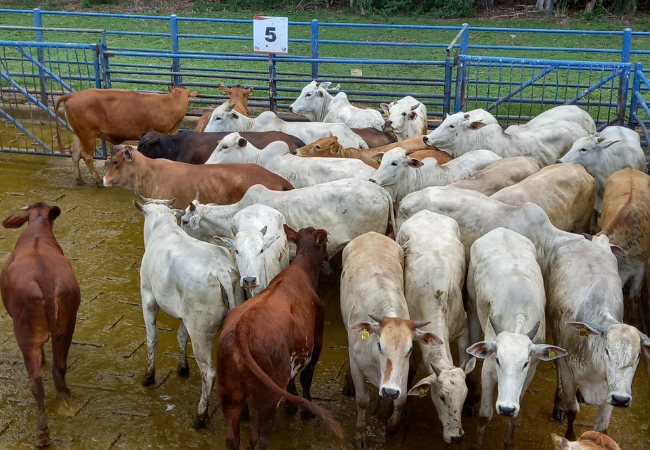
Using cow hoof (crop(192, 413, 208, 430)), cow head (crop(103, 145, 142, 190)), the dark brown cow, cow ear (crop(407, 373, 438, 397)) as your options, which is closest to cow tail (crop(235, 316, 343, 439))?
cow ear (crop(407, 373, 438, 397))

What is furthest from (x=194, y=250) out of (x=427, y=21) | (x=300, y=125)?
(x=427, y=21)

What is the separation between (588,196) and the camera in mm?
8164

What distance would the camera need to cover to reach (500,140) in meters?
9.33

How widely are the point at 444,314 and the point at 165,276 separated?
87.8 inches

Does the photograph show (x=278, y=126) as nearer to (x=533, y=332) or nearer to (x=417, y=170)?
(x=417, y=170)

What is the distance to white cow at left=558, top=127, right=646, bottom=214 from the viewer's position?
28.4ft

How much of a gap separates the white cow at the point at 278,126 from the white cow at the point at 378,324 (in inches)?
125

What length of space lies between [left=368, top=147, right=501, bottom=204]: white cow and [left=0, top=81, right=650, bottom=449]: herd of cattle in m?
0.02

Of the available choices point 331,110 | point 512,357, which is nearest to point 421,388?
point 512,357

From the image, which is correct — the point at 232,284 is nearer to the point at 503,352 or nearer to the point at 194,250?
the point at 194,250

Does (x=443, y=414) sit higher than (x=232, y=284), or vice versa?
(x=232, y=284)

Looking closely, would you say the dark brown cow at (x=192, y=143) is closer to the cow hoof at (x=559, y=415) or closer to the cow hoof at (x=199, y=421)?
the cow hoof at (x=199, y=421)

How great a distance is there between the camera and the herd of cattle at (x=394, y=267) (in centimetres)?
532

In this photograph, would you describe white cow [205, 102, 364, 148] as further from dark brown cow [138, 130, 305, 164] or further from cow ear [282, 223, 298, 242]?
cow ear [282, 223, 298, 242]
